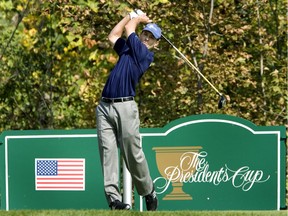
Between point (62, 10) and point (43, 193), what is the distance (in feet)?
9.47

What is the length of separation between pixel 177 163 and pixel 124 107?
212cm

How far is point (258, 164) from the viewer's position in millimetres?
9258

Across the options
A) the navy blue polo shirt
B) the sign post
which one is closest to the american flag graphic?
the sign post

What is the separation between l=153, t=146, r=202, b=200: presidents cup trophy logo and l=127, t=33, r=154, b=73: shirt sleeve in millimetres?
2051

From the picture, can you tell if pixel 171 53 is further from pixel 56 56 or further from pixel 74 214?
pixel 74 214

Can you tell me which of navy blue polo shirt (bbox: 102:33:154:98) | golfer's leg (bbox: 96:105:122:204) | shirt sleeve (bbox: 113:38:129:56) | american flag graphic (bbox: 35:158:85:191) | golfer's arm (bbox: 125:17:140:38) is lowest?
american flag graphic (bbox: 35:158:85:191)

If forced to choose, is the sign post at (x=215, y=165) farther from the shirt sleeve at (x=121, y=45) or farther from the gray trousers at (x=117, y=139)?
the shirt sleeve at (x=121, y=45)

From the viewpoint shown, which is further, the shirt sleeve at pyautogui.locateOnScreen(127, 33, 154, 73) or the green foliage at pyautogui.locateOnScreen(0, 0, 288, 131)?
the green foliage at pyautogui.locateOnScreen(0, 0, 288, 131)

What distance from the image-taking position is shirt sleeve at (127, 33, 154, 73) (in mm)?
7289

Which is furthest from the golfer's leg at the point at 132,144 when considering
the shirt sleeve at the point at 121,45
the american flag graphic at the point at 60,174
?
the american flag graphic at the point at 60,174

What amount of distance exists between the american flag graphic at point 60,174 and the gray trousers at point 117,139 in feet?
6.56

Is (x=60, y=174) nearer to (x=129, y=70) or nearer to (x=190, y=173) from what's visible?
(x=190, y=173)

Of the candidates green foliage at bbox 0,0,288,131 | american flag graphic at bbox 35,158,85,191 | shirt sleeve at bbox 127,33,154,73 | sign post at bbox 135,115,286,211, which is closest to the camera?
shirt sleeve at bbox 127,33,154,73

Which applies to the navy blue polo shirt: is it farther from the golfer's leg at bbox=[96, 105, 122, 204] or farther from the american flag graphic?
the american flag graphic
